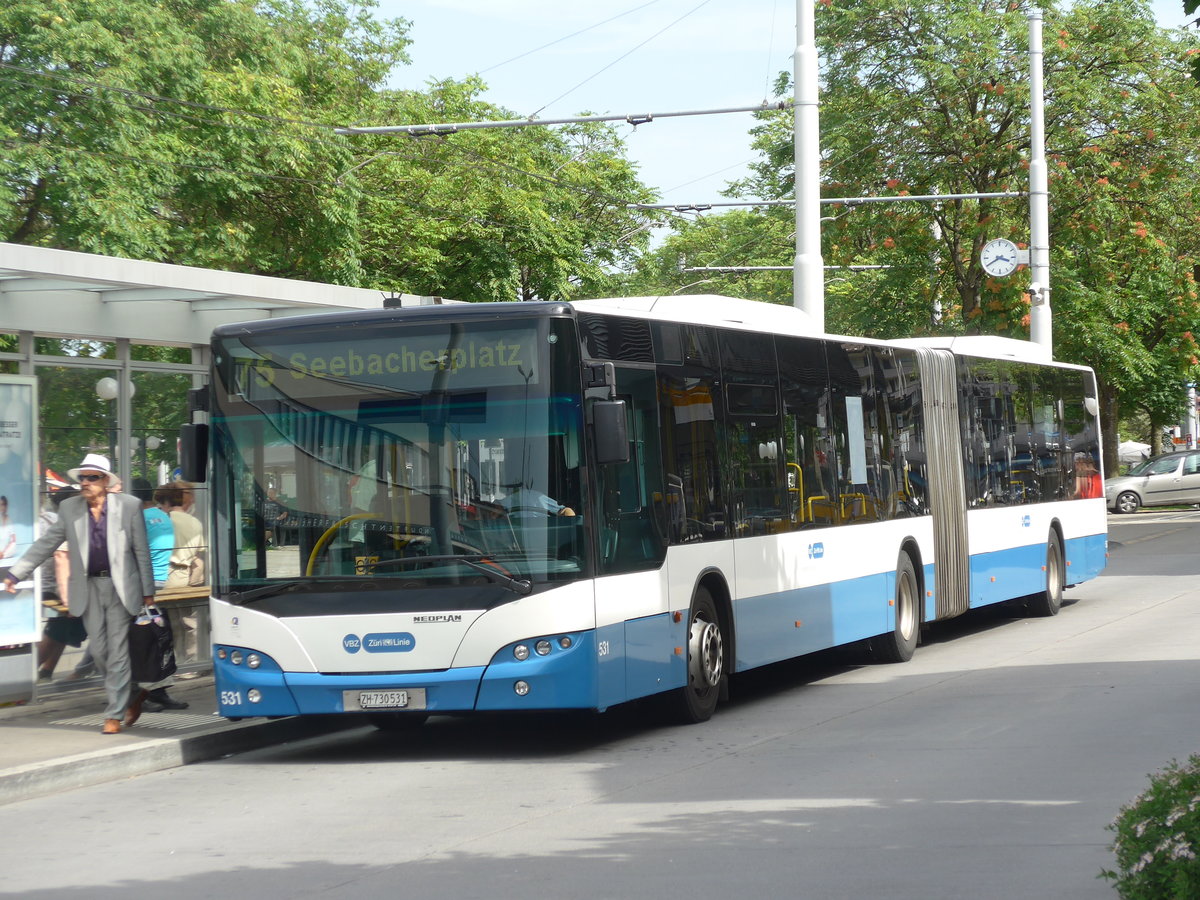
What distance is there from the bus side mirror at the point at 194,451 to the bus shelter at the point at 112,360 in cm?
146

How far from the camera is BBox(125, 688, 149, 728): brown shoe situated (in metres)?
11.6

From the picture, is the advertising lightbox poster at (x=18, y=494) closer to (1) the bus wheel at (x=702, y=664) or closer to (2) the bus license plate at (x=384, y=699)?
(2) the bus license plate at (x=384, y=699)

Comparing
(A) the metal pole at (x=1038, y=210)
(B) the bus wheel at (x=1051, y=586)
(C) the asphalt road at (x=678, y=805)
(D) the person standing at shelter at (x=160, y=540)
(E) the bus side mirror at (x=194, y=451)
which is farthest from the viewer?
(A) the metal pole at (x=1038, y=210)

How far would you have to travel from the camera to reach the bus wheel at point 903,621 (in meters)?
15.8

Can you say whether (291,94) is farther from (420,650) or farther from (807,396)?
(420,650)

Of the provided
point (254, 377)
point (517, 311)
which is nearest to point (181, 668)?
point (254, 377)

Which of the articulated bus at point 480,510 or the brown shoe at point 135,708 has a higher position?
the articulated bus at point 480,510

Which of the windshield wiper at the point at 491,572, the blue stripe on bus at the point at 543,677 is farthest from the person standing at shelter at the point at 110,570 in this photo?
the windshield wiper at the point at 491,572

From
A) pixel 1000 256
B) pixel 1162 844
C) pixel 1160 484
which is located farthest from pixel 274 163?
pixel 1162 844

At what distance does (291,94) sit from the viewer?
117ft

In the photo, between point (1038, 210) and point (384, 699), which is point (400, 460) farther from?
point (1038, 210)

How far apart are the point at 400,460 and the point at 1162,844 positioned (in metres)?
6.21

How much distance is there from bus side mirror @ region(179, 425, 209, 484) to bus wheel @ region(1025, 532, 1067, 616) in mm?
11812

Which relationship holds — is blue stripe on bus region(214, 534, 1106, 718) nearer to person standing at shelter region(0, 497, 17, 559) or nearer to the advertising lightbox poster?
the advertising lightbox poster
